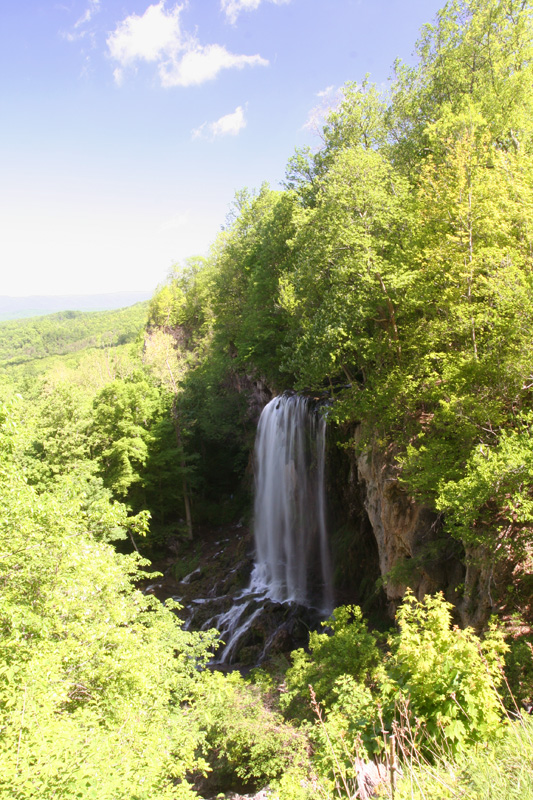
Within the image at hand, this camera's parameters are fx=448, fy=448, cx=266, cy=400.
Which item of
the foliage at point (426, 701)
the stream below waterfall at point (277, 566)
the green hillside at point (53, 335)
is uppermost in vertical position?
the green hillside at point (53, 335)

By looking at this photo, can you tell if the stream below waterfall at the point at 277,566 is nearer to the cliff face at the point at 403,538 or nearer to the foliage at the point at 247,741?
the cliff face at the point at 403,538

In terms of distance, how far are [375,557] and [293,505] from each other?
17.2 ft

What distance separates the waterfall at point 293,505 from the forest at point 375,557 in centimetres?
81

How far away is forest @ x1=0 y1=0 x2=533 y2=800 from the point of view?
5.01 m

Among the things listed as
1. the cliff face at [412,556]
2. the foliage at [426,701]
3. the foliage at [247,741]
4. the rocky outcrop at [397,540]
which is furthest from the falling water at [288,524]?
the foliage at [426,701]

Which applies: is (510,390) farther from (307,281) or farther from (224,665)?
(224,665)

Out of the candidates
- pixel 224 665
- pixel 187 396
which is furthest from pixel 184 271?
pixel 224 665

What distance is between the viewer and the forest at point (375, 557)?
5.01 metres

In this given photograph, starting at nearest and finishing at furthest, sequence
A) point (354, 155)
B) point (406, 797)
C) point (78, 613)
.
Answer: point (406, 797), point (78, 613), point (354, 155)

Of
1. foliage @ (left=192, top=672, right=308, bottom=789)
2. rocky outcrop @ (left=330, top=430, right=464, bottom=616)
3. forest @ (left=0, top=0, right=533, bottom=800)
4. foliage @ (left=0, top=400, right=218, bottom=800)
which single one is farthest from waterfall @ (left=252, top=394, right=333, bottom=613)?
foliage @ (left=0, top=400, right=218, bottom=800)

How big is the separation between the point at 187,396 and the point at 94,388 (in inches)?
489

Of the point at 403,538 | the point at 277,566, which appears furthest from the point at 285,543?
the point at 403,538

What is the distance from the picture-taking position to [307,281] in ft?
48.4

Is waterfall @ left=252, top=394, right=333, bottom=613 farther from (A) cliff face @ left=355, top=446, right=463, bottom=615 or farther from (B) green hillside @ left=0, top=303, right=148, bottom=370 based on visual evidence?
(B) green hillside @ left=0, top=303, right=148, bottom=370
